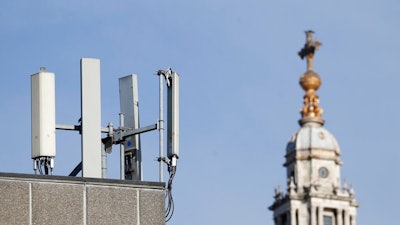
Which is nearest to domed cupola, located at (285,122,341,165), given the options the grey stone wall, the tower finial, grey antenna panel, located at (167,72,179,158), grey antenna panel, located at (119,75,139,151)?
the tower finial

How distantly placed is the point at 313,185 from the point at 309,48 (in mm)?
21779

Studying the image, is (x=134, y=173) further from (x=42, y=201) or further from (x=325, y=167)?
(x=325, y=167)

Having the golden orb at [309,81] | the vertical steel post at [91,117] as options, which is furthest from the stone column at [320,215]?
the vertical steel post at [91,117]

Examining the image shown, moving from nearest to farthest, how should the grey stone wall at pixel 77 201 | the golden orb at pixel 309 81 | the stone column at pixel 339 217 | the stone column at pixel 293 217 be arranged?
the grey stone wall at pixel 77 201 < the stone column at pixel 293 217 < the stone column at pixel 339 217 < the golden orb at pixel 309 81

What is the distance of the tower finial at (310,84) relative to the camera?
17275 cm

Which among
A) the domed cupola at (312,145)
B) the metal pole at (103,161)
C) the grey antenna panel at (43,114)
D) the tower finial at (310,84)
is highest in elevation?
the tower finial at (310,84)

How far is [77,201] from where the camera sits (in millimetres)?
25219

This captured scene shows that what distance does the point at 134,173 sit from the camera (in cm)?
2998

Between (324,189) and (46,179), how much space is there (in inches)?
5582

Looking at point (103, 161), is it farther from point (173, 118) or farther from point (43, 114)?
point (43, 114)

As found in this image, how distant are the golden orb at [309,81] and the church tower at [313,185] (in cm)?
615

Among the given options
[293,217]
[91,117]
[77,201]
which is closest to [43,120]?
[91,117]

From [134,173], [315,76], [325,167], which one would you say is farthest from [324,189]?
[134,173]

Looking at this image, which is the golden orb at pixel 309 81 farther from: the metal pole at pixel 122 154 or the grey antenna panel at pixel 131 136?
the metal pole at pixel 122 154
